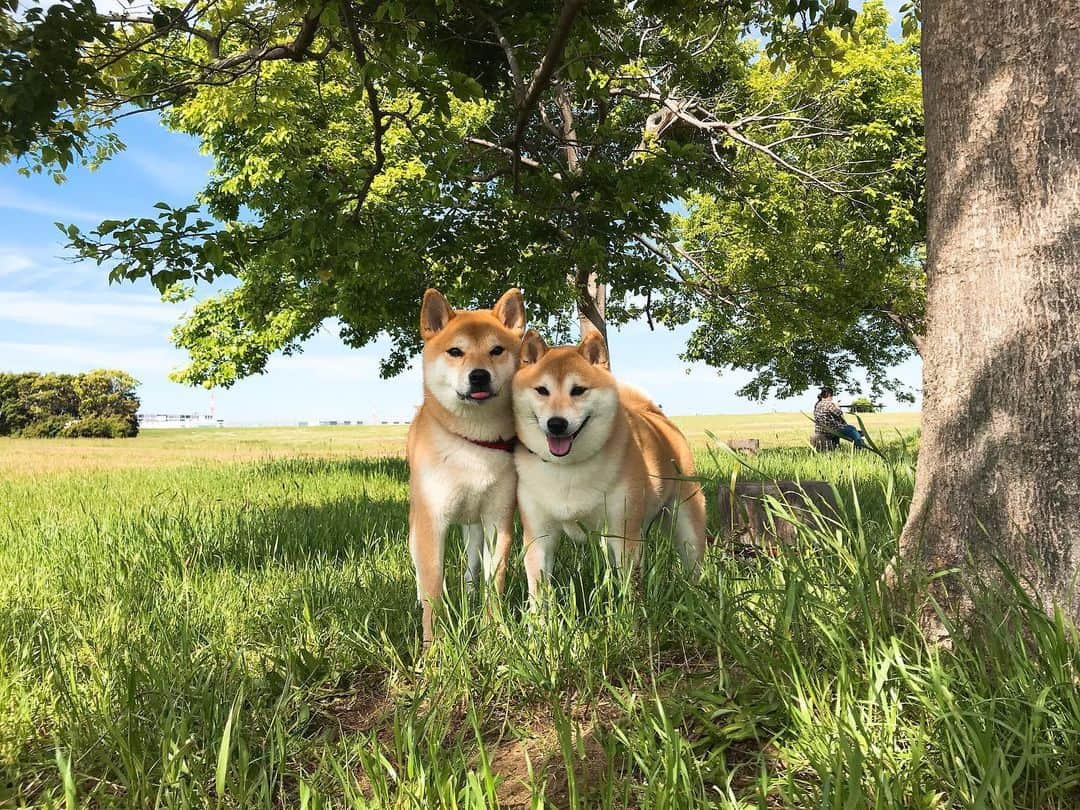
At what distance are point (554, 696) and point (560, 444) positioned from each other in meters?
1.13

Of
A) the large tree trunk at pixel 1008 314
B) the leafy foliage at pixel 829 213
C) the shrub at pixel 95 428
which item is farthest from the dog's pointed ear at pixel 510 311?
the shrub at pixel 95 428

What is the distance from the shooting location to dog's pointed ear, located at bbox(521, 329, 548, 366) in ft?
11.6

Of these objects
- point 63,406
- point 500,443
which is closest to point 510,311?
point 500,443

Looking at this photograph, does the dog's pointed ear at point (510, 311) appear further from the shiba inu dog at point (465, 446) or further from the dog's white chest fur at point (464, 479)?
the dog's white chest fur at point (464, 479)

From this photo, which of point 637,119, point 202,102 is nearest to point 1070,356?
point 202,102

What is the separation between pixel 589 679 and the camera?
2.54 metres

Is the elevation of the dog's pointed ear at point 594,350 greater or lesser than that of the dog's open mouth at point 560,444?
greater

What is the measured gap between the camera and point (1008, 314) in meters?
2.67

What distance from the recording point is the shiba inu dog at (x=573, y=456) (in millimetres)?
3328

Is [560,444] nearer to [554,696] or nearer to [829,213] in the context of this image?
[554,696]

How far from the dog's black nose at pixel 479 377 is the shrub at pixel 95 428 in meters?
41.6

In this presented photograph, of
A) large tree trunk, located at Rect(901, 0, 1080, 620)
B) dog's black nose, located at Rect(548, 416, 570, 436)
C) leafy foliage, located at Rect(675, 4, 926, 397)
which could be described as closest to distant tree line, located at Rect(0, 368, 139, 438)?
leafy foliage, located at Rect(675, 4, 926, 397)

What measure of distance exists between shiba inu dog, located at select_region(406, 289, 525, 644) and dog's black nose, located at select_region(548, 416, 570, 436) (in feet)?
1.29

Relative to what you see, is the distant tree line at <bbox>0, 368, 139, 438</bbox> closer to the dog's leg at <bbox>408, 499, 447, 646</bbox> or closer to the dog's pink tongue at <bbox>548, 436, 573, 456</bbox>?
the dog's leg at <bbox>408, 499, 447, 646</bbox>
